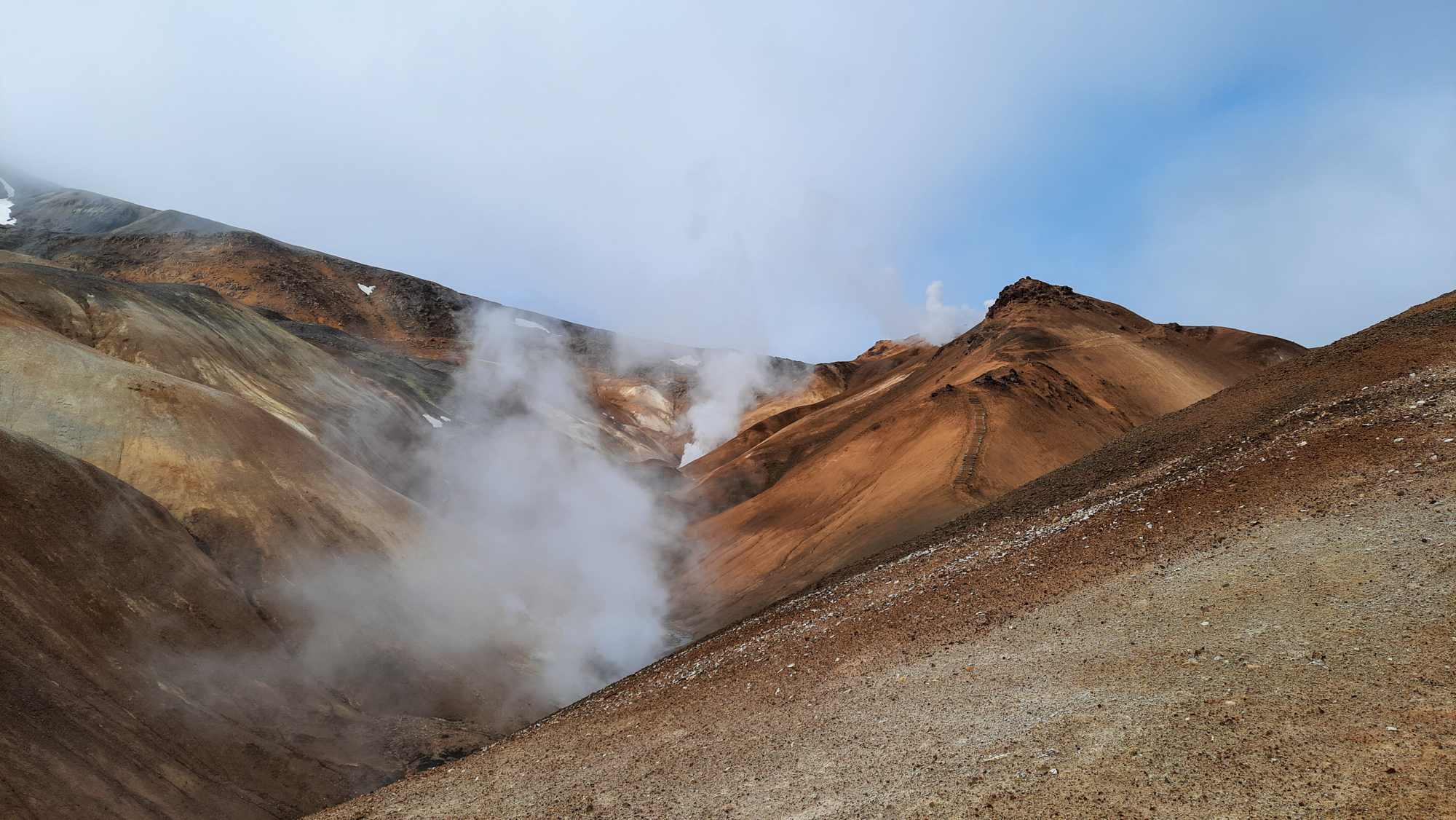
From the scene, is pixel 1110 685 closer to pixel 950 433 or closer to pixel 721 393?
pixel 950 433

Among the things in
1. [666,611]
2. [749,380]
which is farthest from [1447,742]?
[749,380]

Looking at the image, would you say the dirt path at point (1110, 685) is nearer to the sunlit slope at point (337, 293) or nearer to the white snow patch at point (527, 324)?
the sunlit slope at point (337, 293)

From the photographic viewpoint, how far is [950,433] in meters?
29.1

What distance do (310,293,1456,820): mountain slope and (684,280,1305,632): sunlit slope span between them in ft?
32.3

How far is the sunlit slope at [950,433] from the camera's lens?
25.3 metres

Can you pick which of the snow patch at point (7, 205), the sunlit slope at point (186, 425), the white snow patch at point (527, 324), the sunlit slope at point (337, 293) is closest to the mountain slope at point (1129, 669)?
the sunlit slope at point (186, 425)

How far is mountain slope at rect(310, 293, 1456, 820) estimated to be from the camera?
5922 millimetres

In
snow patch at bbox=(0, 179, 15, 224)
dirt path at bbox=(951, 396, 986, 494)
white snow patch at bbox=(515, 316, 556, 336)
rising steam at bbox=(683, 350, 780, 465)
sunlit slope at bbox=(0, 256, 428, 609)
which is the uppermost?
snow patch at bbox=(0, 179, 15, 224)

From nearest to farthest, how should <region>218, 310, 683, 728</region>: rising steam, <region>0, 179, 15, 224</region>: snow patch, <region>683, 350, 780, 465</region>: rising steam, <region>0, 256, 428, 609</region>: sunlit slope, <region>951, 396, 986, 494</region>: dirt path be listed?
<region>0, 256, 428, 609</region>: sunlit slope, <region>218, 310, 683, 728</region>: rising steam, <region>951, 396, 986, 494</region>: dirt path, <region>0, 179, 15, 224</region>: snow patch, <region>683, 350, 780, 465</region>: rising steam

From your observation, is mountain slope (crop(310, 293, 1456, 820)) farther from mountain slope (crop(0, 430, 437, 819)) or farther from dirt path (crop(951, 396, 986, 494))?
dirt path (crop(951, 396, 986, 494))

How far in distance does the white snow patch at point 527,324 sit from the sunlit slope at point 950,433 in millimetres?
32570

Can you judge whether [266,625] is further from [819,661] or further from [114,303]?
[114,303]

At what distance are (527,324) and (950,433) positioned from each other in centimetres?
5964

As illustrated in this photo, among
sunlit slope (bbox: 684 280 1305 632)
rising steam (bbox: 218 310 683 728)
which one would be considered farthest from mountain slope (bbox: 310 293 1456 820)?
sunlit slope (bbox: 684 280 1305 632)
